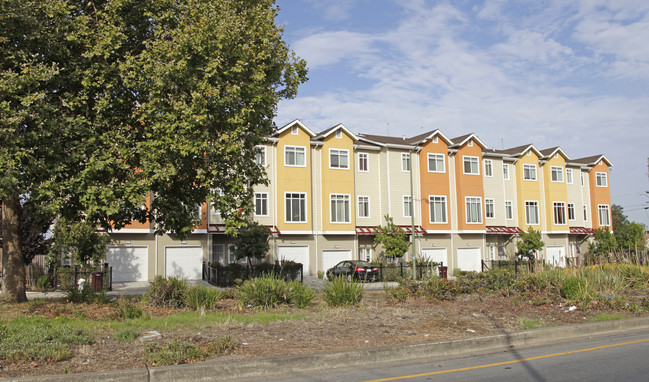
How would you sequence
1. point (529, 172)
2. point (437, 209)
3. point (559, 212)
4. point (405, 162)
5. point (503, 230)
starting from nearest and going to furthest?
point (405, 162)
point (437, 209)
point (503, 230)
point (529, 172)
point (559, 212)

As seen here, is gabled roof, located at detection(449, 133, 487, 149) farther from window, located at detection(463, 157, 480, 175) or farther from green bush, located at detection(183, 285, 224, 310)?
green bush, located at detection(183, 285, 224, 310)

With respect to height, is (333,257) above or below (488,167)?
below

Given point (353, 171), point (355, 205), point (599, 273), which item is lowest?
point (599, 273)

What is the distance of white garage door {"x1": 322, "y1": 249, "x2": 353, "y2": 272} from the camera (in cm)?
3594

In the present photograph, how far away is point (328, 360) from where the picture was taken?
28.4ft

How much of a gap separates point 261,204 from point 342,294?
20.6 metres

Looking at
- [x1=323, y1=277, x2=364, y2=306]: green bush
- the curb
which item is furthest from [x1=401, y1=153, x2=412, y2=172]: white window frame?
the curb

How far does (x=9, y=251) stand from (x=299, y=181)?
835 inches

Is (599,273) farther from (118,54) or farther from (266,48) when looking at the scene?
(118,54)

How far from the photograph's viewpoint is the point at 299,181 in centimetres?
3478

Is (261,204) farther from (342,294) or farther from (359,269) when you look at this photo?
(342,294)

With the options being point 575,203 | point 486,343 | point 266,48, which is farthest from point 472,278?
point 575,203

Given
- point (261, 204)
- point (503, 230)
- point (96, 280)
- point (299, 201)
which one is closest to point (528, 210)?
point (503, 230)

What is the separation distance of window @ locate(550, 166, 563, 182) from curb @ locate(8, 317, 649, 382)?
39.0 m
